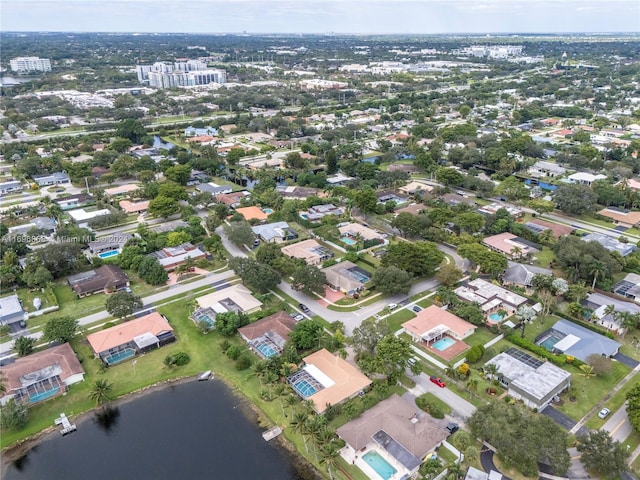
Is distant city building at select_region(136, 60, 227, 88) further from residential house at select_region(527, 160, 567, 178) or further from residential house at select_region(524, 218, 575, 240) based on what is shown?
residential house at select_region(524, 218, 575, 240)

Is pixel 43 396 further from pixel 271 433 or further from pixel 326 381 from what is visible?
pixel 326 381

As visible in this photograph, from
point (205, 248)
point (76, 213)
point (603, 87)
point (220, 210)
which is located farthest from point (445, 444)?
point (603, 87)

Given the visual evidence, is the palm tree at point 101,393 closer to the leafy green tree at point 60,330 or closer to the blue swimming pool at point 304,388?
the leafy green tree at point 60,330

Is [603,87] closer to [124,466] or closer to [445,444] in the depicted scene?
[445,444]

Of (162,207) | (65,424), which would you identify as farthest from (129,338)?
(162,207)

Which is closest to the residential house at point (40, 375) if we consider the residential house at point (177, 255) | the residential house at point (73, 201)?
the residential house at point (177, 255)

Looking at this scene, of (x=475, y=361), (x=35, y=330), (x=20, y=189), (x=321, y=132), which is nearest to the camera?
(x=475, y=361)

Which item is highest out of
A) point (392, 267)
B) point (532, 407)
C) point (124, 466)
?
point (392, 267)
